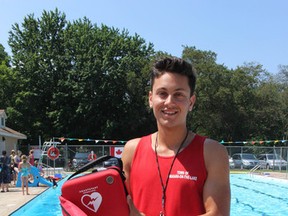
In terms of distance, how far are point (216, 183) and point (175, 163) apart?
0.78ft

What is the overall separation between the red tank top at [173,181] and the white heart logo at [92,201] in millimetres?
A: 338

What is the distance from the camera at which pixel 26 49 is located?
1770 inches

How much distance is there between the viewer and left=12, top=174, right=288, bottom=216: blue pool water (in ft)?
42.2

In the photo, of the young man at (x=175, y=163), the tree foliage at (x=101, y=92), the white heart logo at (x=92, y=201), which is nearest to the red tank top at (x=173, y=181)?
the young man at (x=175, y=163)

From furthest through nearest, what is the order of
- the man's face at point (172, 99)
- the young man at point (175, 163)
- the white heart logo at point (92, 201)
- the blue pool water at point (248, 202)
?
the blue pool water at point (248, 202)
the man's face at point (172, 99)
the young man at point (175, 163)
the white heart logo at point (92, 201)

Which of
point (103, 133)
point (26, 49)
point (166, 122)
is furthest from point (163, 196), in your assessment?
point (26, 49)

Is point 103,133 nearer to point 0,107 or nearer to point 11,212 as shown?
point 0,107

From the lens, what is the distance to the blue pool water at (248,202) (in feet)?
42.2

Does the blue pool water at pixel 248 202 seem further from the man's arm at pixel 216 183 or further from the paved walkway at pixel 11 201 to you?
the man's arm at pixel 216 183

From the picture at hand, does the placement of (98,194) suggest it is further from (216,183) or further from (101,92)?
(101,92)

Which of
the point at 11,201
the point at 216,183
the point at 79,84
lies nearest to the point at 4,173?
the point at 11,201

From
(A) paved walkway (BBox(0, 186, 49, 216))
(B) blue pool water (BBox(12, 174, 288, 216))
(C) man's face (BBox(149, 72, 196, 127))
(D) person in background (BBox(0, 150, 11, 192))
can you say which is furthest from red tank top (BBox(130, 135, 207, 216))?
(D) person in background (BBox(0, 150, 11, 192))

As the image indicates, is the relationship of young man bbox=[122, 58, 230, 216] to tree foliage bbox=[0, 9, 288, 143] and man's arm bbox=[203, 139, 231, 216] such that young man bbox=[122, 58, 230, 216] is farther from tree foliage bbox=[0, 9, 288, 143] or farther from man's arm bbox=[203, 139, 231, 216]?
tree foliage bbox=[0, 9, 288, 143]

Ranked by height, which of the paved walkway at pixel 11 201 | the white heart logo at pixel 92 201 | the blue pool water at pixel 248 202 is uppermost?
the white heart logo at pixel 92 201
